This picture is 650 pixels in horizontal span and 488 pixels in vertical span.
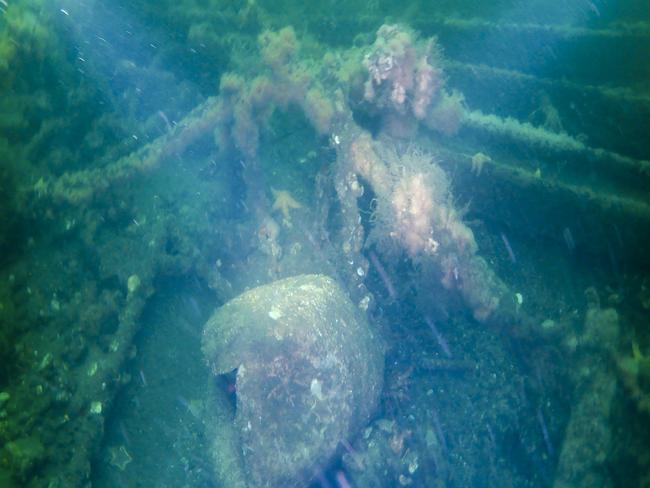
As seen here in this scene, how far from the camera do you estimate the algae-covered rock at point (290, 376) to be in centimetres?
407

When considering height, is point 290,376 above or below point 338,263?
below

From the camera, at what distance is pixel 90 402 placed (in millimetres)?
4078

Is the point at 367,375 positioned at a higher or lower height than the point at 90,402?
lower

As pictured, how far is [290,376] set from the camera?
4.22 metres

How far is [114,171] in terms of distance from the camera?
5039 millimetres

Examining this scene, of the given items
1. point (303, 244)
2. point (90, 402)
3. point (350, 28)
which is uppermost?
point (350, 28)

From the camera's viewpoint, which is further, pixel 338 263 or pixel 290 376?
pixel 338 263

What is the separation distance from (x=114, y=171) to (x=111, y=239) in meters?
0.87

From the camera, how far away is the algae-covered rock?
407 centimetres

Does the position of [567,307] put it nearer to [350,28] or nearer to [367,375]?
[367,375]

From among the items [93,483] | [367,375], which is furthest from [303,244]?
[93,483]

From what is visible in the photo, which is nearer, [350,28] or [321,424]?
[321,424]

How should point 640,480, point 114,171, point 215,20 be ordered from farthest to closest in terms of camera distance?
point 215,20 → point 114,171 → point 640,480

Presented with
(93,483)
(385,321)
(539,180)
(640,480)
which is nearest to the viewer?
(640,480)
